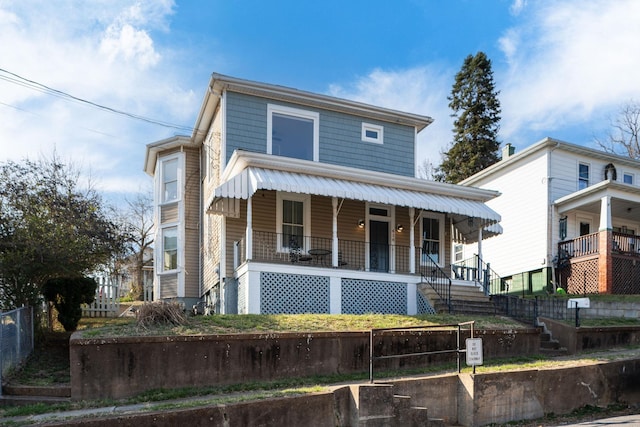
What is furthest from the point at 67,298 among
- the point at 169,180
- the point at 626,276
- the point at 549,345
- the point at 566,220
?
the point at 626,276

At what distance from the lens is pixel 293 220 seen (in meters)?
16.8

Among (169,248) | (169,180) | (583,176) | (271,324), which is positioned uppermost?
(583,176)

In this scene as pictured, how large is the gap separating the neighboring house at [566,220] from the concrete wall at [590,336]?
253 inches

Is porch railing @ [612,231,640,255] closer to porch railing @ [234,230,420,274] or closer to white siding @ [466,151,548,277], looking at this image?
white siding @ [466,151,548,277]

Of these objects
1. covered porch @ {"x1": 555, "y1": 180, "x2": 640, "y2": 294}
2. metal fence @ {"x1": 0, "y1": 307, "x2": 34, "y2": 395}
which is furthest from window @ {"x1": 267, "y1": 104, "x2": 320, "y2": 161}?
covered porch @ {"x1": 555, "y1": 180, "x2": 640, "y2": 294}

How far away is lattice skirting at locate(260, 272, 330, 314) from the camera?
13820 mm

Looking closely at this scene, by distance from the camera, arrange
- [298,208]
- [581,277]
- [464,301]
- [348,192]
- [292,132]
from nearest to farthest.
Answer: [348,192] < [464,301] < [298,208] < [292,132] < [581,277]

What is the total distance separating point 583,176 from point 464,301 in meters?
11.3

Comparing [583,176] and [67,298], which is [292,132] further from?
[583,176]

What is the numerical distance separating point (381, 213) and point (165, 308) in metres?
9.09

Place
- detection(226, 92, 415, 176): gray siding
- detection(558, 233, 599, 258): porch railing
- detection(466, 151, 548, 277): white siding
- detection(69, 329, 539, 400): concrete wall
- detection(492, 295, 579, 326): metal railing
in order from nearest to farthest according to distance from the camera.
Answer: detection(69, 329, 539, 400): concrete wall < detection(492, 295, 579, 326): metal railing < detection(226, 92, 415, 176): gray siding < detection(558, 233, 599, 258): porch railing < detection(466, 151, 548, 277): white siding

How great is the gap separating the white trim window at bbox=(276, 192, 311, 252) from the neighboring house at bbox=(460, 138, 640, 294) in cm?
1032

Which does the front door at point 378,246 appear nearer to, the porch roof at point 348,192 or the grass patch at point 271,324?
the porch roof at point 348,192

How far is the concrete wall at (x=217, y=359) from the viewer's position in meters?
9.06
